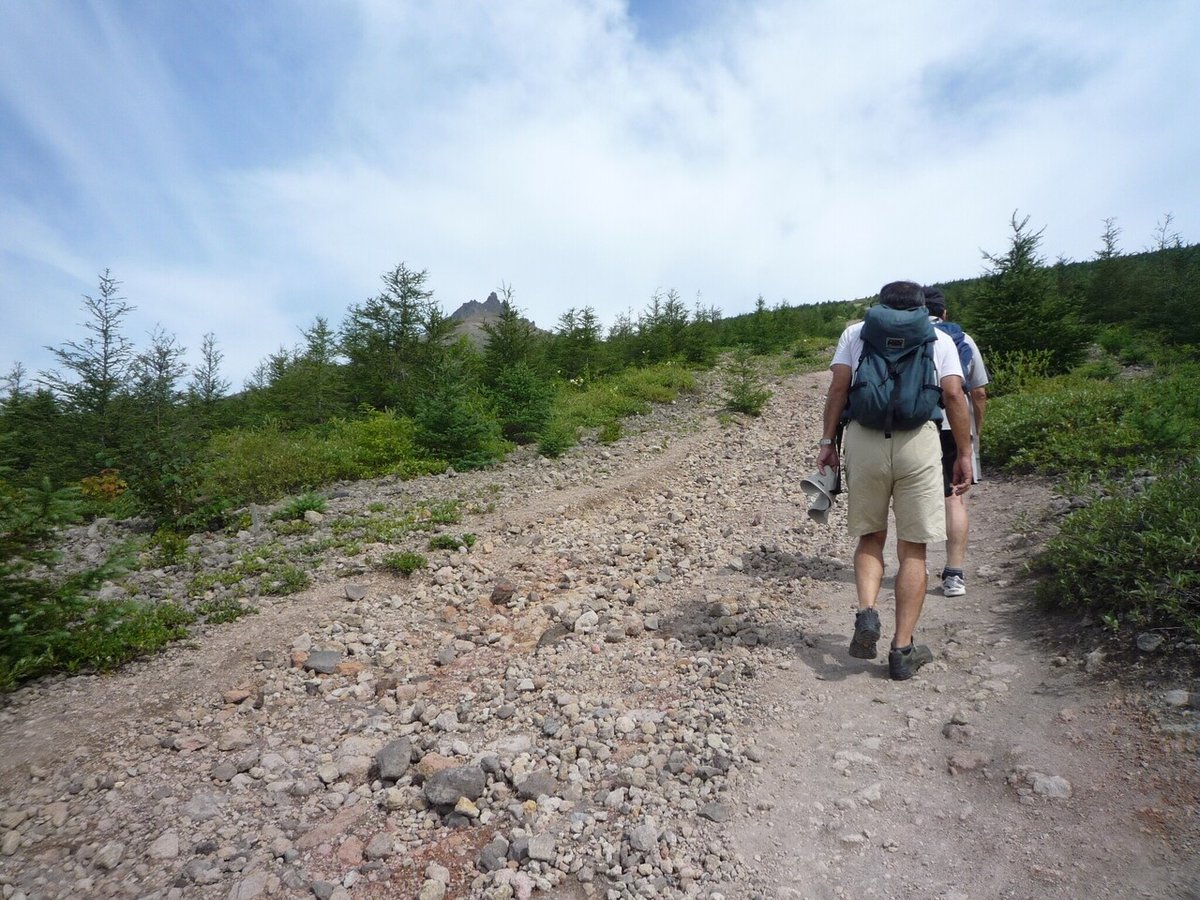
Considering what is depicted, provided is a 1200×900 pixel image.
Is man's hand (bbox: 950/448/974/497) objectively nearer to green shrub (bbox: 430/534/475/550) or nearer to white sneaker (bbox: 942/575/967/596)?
white sneaker (bbox: 942/575/967/596)

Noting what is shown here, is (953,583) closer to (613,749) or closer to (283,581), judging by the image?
(613,749)

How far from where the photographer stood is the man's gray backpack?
321 cm

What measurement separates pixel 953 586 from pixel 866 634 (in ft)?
4.42

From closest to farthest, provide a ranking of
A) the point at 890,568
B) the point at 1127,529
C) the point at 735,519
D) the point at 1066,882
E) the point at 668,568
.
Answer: the point at 1066,882
the point at 1127,529
the point at 890,568
the point at 668,568
the point at 735,519

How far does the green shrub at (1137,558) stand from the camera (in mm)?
2889

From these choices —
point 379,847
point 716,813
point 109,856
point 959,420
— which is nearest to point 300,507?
point 109,856

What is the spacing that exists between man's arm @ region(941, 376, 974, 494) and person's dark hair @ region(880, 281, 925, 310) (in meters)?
0.44

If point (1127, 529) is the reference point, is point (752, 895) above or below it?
below

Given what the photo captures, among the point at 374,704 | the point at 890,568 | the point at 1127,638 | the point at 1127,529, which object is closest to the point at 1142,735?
the point at 1127,638

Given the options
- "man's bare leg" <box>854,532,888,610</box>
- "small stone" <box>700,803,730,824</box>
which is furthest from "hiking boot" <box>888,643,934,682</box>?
"small stone" <box>700,803,730,824</box>

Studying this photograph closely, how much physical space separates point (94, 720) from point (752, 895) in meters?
3.57

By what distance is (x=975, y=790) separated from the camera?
2.45 m

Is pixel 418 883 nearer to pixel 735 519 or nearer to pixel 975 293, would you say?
pixel 735 519

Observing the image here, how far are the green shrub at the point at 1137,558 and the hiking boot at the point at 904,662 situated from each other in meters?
0.90
